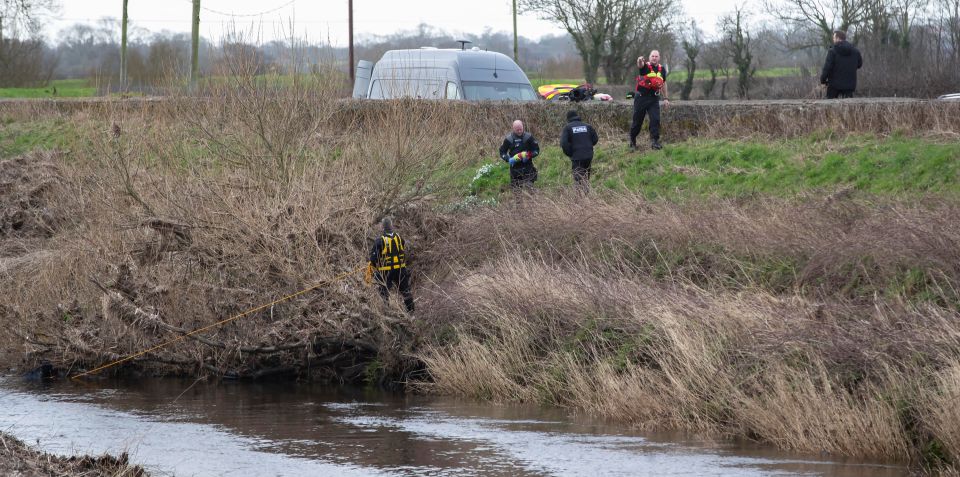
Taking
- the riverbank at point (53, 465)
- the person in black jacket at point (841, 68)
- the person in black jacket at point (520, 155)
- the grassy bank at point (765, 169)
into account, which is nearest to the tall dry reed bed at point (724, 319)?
the grassy bank at point (765, 169)

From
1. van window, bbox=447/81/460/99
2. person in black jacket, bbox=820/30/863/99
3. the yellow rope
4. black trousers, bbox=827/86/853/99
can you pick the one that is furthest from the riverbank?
black trousers, bbox=827/86/853/99

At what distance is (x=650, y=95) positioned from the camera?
1791cm

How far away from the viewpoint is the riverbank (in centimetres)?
816

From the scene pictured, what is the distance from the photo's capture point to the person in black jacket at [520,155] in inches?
699

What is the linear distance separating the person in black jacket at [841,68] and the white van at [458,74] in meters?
6.23

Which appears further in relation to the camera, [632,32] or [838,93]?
[632,32]

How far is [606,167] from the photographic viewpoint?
60.3 ft

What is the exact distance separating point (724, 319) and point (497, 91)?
1157 centimetres

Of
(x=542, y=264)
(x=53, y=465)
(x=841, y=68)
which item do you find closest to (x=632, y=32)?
(x=841, y=68)

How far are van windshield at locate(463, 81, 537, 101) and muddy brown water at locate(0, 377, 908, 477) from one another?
29.0 ft

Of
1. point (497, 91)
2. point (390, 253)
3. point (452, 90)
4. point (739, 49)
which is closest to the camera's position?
point (390, 253)

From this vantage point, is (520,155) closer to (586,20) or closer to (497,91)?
(497,91)

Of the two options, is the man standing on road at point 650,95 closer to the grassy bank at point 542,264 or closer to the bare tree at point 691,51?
the grassy bank at point 542,264

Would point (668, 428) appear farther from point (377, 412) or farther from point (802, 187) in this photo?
point (802, 187)
